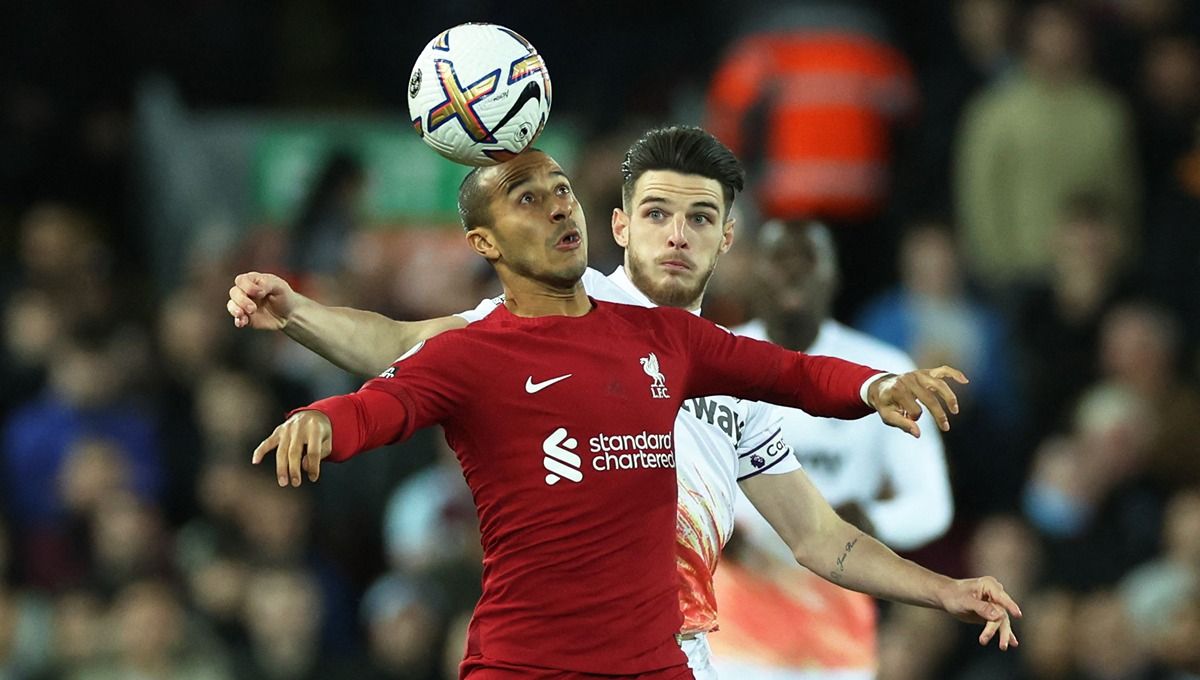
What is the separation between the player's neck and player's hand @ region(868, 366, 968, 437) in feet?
2.65

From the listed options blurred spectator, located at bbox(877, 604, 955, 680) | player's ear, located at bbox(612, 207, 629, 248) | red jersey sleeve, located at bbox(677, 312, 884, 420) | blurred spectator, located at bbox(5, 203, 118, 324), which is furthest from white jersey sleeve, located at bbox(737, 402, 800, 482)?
blurred spectator, located at bbox(5, 203, 118, 324)

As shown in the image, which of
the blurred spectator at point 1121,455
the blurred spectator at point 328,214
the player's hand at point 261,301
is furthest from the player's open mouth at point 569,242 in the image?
the blurred spectator at point 328,214

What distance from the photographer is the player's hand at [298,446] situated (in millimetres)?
4820

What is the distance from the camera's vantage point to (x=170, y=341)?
12523mm

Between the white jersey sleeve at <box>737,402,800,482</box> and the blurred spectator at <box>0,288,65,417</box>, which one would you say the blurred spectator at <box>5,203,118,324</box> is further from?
the white jersey sleeve at <box>737,402,800,482</box>

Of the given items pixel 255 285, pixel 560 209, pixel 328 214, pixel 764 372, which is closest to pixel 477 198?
pixel 560 209

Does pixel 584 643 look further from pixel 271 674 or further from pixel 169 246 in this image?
pixel 169 246

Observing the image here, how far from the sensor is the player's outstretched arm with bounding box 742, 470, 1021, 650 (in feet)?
18.5

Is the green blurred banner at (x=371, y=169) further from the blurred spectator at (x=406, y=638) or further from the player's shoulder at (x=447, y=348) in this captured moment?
the player's shoulder at (x=447, y=348)

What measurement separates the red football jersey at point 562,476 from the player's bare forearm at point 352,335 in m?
0.46

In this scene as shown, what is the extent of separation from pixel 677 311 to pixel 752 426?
89cm

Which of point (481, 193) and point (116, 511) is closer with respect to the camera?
point (481, 193)

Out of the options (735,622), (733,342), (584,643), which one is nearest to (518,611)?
(584,643)

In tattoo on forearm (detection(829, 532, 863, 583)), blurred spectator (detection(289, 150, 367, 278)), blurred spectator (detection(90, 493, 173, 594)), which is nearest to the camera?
tattoo on forearm (detection(829, 532, 863, 583))
